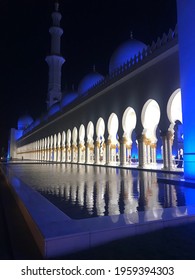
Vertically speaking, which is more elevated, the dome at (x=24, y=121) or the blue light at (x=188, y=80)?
the dome at (x=24, y=121)

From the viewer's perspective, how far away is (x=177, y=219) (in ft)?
6.16

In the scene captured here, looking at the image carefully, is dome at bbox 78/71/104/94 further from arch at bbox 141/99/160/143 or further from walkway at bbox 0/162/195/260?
walkway at bbox 0/162/195/260

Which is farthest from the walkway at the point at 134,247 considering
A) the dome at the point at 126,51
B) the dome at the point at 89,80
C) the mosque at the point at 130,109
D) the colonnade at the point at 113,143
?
the dome at the point at 89,80

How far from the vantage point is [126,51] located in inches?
440

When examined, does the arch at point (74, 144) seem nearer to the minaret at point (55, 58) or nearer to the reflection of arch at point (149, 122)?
the reflection of arch at point (149, 122)

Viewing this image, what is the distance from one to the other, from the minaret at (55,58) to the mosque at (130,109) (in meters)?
0.09

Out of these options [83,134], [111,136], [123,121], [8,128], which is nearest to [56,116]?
[83,134]

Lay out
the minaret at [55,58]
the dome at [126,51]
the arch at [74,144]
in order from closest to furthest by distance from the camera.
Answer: the dome at [126,51]
the arch at [74,144]
the minaret at [55,58]

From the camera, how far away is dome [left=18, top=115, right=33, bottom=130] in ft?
125

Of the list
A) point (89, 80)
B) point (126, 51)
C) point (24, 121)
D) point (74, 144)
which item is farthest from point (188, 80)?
point (24, 121)

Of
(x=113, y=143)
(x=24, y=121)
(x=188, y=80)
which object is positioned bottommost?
(x=113, y=143)

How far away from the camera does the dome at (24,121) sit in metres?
38.2

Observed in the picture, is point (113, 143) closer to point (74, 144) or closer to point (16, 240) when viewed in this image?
point (74, 144)

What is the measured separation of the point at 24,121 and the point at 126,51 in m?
30.6
